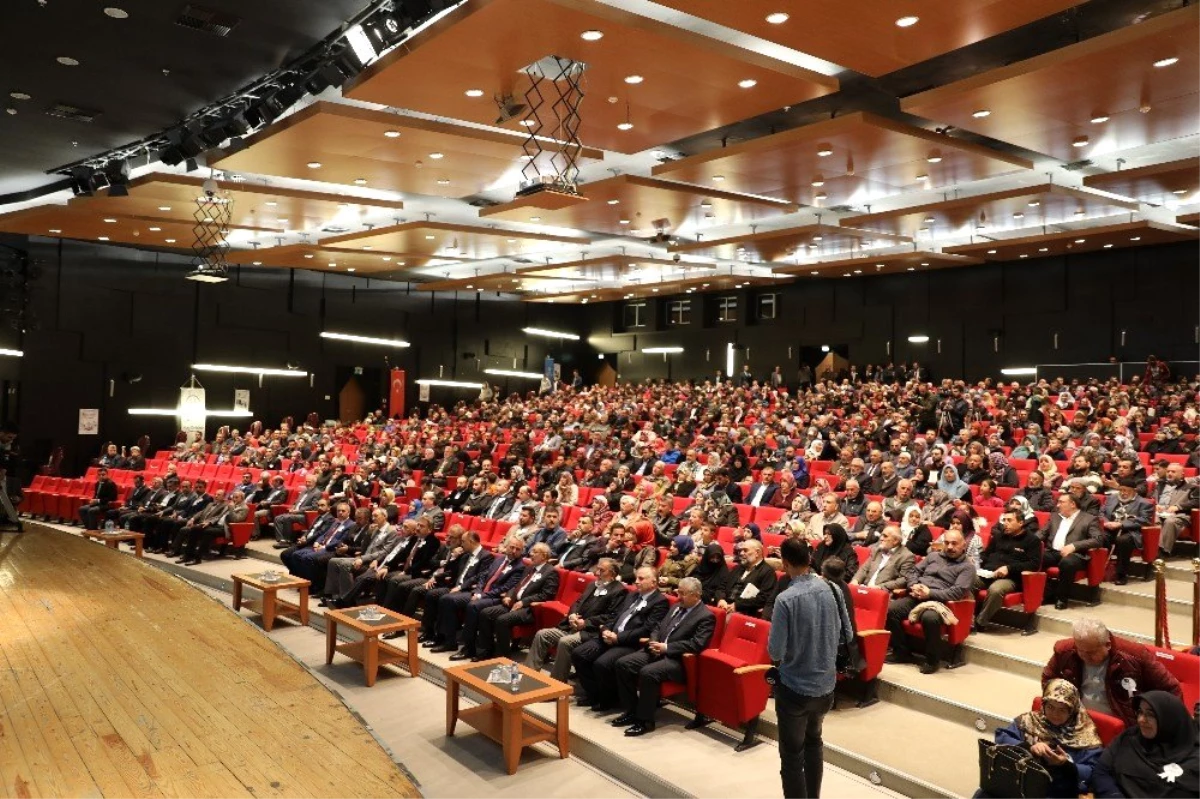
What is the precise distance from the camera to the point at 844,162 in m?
9.66

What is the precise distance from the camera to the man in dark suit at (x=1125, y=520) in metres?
6.70

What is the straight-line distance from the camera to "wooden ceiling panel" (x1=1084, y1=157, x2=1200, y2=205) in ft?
31.6

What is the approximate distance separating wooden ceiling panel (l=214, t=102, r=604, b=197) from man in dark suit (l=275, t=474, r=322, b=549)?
413 centimetres

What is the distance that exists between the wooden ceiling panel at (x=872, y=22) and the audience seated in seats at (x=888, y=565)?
135 inches

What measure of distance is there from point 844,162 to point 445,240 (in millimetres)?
6719

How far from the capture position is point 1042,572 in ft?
20.0

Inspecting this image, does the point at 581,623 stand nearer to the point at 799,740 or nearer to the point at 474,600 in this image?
the point at 474,600

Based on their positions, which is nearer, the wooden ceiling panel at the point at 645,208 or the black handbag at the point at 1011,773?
the black handbag at the point at 1011,773

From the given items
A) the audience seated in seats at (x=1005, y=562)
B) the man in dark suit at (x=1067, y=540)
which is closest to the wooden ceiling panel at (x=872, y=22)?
the audience seated in seats at (x=1005, y=562)

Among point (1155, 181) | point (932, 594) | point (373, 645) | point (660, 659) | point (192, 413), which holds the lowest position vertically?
point (373, 645)

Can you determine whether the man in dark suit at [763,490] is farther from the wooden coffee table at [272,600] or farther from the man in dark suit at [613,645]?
the wooden coffee table at [272,600]

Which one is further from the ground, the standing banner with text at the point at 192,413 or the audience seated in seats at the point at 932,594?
the standing banner with text at the point at 192,413

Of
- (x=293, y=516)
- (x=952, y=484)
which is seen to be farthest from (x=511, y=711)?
(x=293, y=516)

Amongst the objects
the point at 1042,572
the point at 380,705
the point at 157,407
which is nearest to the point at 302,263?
the point at 157,407
